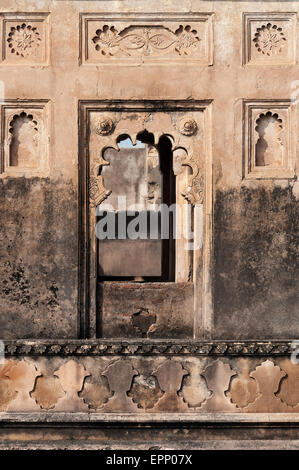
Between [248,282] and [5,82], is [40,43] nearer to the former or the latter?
[5,82]

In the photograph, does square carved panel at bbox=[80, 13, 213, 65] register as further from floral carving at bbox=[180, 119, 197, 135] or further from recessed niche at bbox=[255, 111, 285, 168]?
recessed niche at bbox=[255, 111, 285, 168]

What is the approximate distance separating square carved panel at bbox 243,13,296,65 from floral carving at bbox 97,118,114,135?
119 cm

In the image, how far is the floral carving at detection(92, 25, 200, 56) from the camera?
6102 millimetres

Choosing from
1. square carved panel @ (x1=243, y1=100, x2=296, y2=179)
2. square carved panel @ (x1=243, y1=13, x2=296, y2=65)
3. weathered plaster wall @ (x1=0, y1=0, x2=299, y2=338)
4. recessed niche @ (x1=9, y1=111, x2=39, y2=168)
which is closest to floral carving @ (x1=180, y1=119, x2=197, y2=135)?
weathered plaster wall @ (x1=0, y1=0, x2=299, y2=338)

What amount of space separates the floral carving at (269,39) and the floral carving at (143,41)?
0.49m

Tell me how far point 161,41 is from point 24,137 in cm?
133

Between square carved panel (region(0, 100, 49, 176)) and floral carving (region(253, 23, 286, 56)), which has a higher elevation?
floral carving (region(253, 23, 286, 56))

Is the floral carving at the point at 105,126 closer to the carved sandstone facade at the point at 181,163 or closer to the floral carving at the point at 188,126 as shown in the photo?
the carved sandstone facade at the point at 181,163

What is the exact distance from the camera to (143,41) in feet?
20.0

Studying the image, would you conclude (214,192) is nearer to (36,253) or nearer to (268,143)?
(268,143)

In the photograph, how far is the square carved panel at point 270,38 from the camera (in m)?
6.09

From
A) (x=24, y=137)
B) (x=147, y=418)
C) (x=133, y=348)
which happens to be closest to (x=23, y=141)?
(x=24, y=137)

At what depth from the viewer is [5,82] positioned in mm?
6055

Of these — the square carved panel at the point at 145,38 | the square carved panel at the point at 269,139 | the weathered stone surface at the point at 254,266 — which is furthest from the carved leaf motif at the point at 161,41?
the weathered stone surface at the point at 254,266
